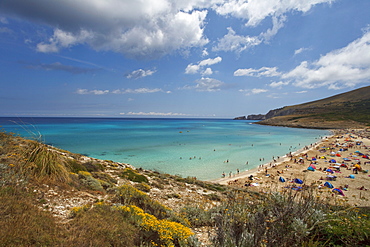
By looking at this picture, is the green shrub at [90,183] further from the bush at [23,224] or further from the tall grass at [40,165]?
the bush at [23,224]

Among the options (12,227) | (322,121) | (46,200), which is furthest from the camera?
(322,121)

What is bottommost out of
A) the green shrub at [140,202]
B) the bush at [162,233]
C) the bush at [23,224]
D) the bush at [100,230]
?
the green shrub at [140,202]

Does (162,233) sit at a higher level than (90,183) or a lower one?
higher

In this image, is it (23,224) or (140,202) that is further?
(140,202)

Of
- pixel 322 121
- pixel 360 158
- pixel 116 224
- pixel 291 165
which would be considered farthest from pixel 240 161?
pixel 322 121

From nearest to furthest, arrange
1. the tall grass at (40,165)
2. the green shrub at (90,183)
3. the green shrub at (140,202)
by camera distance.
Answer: the green shrub at (140,202) → the tall grass at (40,165) → the green shrub at (90,183)

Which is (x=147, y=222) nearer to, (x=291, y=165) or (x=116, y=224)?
(x=116, y=224)

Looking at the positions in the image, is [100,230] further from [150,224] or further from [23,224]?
[23,224]

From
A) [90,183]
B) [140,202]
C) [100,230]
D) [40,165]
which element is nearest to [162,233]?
[100,230]

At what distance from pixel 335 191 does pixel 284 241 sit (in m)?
19.8

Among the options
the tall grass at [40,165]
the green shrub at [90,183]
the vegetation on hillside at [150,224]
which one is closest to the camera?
the vegetation on hillside at [150,224]

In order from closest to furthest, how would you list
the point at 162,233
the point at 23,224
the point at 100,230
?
the point at 23,224
the point at 100,230
the point at 162,233

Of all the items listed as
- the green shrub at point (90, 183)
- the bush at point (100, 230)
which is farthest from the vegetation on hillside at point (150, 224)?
the green shrub at point (90, 183)

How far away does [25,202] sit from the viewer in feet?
15.9
